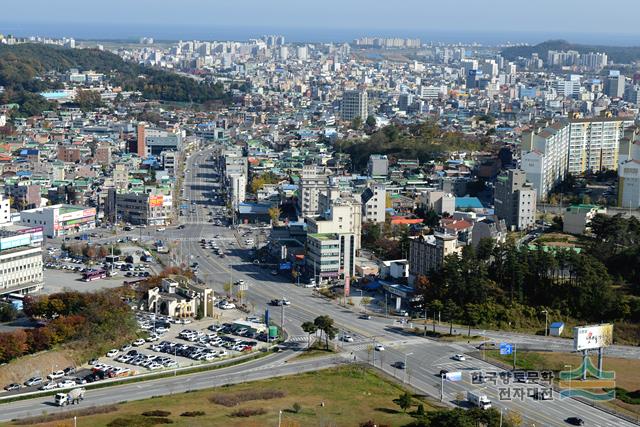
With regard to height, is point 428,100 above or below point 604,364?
above

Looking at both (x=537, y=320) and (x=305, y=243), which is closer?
(x=537, y=320)

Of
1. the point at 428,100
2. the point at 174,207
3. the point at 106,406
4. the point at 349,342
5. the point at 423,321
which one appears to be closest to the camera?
the point at 106,406

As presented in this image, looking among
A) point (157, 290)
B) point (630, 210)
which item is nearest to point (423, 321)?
point (157, 290)

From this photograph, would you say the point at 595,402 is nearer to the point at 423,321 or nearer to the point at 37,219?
the point at 423,321

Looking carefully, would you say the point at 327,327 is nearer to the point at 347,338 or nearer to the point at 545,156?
the point at 347,338

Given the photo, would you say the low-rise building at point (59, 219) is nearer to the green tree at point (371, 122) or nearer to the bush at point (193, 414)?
the bush at point (193, 414)

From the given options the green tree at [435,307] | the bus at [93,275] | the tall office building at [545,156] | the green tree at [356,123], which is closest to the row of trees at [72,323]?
the bus at [93,275]

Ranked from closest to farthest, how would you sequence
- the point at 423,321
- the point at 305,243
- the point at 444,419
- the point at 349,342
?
the point at 444,419, the point at 349,342, the point at 423,321, the point at 305,243
